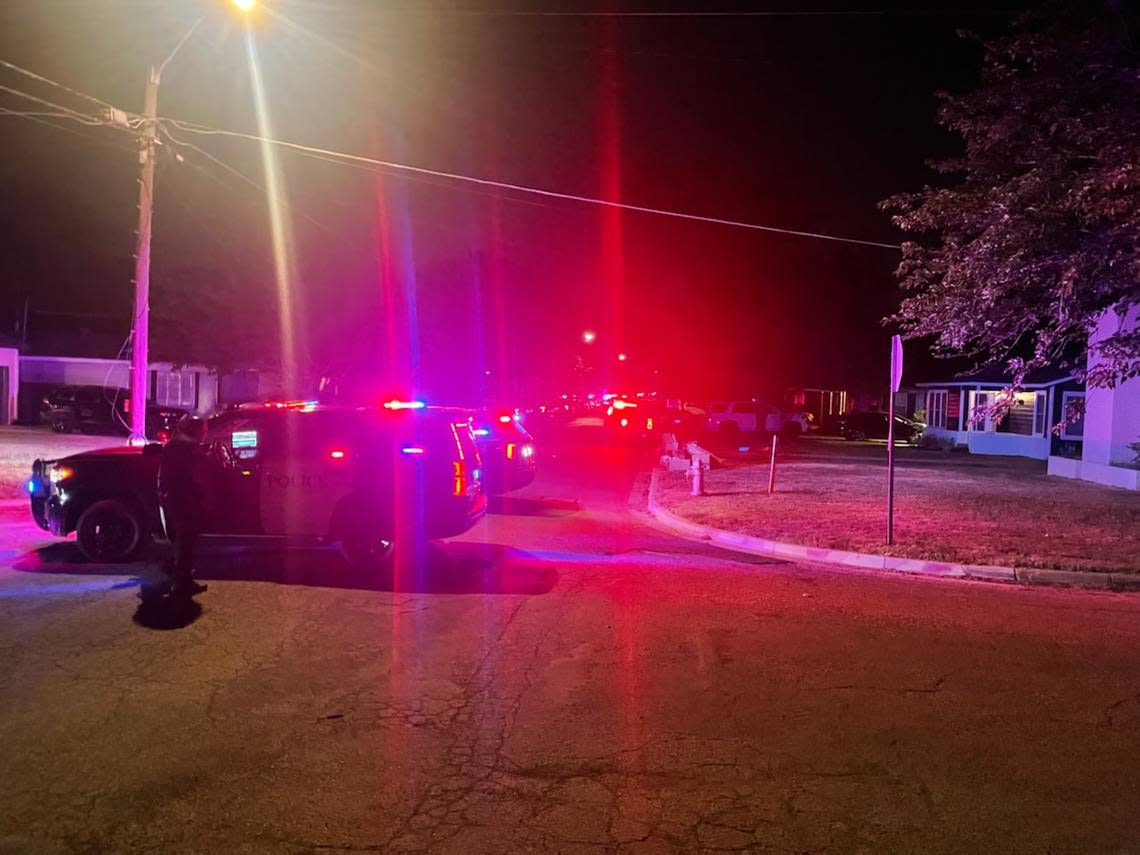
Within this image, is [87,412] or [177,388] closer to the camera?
[87,412]

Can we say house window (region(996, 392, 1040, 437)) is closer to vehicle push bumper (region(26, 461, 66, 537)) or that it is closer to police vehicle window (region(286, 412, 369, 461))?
police vehicle window (region(286, 412, 369, 461))

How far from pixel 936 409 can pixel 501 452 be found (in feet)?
95.6

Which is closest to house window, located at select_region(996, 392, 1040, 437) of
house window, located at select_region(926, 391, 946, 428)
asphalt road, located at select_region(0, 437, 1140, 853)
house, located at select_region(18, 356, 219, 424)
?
house window, located at select_region(926, 391, 946, 428)

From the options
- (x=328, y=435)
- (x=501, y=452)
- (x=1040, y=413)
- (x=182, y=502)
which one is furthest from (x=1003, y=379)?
(x=182, y=502)

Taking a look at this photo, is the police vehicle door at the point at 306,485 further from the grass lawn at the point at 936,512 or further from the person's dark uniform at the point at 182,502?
the grass lawn at the point at 936,512

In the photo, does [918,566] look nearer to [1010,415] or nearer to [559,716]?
[559,716]

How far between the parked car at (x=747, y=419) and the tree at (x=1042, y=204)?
2392 cm

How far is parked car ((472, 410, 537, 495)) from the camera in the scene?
590 inches

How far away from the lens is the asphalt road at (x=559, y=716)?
3.80 m

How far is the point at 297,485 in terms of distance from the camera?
8.75m

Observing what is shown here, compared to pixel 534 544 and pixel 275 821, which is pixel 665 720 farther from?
pixel 534 544

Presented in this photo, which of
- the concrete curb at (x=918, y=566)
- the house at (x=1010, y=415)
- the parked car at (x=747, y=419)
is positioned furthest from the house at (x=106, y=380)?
the house at (x=1010, y=415)

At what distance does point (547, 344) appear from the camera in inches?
1507

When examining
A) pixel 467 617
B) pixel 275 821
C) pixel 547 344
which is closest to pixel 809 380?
pixel 547 344
